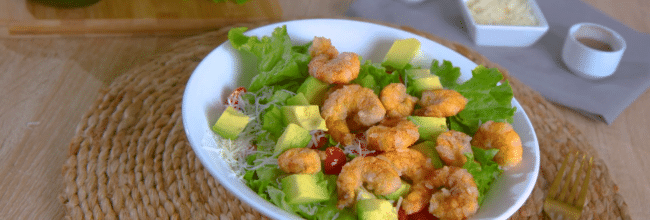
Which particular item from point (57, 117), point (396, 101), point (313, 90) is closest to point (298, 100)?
point (313, 90)

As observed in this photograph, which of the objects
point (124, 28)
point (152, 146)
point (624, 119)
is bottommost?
point (624, 119)

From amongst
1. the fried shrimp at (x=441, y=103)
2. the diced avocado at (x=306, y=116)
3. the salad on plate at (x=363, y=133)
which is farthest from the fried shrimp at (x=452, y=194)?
the diced avocado at (x=306, y=116)

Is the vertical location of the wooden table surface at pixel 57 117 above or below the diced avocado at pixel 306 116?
below

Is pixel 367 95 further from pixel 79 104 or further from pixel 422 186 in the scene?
pixel 79 104

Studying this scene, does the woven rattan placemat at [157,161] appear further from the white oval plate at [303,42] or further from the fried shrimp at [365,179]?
the fried shrimp at [365,179]

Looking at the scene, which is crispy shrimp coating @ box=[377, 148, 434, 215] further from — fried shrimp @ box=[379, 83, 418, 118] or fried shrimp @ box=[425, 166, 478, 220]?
fried shrimp @ box=[379, 83, 418, 118]

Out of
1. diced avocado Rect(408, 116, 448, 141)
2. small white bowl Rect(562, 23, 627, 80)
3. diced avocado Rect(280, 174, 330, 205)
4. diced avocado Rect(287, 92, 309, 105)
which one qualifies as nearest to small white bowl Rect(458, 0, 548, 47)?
small white bowl Rect(562, 23, 627, 80)

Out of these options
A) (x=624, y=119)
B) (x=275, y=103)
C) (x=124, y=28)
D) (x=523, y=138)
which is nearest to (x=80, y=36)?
(x=124, y=28)
